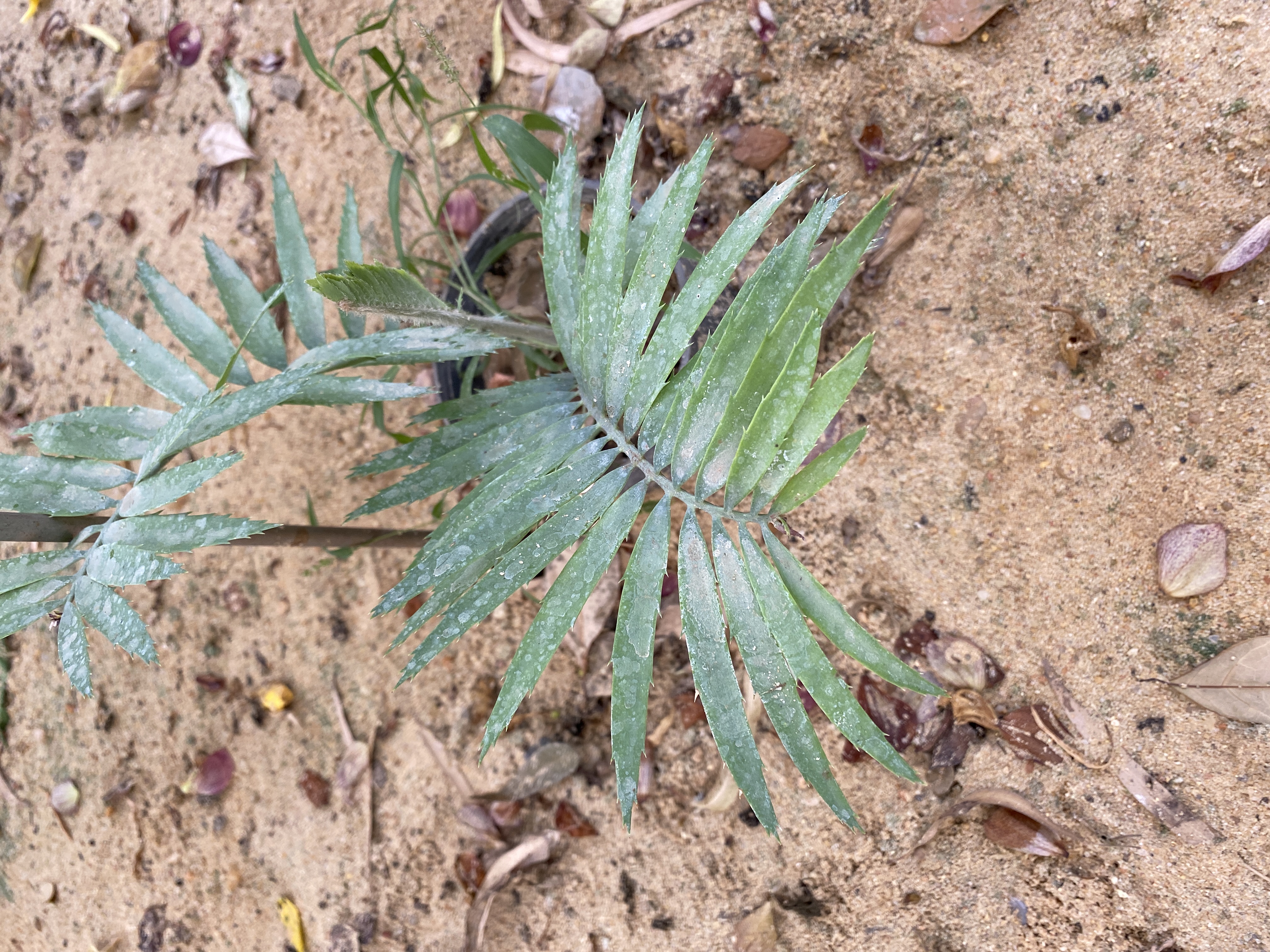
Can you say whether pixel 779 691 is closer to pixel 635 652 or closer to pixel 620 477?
pixel 635 652

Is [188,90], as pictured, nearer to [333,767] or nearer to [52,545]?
[52,545]

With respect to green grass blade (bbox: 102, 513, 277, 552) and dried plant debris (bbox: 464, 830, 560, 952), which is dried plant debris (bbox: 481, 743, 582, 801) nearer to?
dried plant debris (bbox: 464, 830, 560, 952)

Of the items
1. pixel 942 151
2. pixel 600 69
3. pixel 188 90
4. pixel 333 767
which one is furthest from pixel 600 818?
pixel 188 90

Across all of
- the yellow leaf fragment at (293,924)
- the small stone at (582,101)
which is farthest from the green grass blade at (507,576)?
the yellow leaf fragment at (293,924)

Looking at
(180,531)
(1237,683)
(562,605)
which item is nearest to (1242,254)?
(1237,683)

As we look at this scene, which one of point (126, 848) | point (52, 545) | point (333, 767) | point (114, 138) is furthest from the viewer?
point (114, 138)

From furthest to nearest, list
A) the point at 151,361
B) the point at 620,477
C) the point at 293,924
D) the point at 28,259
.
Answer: the point at 28,259, the point at 293,924, the point at 151,361, the point at 620,477
